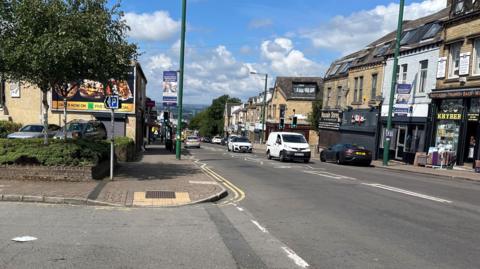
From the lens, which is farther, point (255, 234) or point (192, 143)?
point (192, 143)

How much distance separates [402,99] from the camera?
89.2ft

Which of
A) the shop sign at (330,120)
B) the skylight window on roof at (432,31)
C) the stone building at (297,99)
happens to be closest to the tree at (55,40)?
the skylight window on roof at (432,31)

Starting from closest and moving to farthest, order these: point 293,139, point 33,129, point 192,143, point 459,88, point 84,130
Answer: point 84,130 < point 33,129 < point 459,88 < point 293,139 < point 192,143

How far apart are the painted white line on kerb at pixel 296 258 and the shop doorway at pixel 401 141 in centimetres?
2511

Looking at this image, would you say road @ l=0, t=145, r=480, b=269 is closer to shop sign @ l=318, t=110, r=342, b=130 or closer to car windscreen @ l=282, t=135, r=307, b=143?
car windscreen @ l=282, t=135, r=307, b=143

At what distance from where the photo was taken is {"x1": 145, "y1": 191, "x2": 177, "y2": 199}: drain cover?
33.8ft

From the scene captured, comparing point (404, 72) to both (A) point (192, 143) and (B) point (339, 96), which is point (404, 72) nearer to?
(B) point (339, 96)

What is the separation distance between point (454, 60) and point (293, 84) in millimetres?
42340

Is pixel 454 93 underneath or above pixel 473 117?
above

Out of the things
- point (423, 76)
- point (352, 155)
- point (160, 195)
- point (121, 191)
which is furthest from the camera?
point (423, 76)

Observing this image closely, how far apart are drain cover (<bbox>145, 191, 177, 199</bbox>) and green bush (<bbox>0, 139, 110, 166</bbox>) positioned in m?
2.58

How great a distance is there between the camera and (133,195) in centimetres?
1034

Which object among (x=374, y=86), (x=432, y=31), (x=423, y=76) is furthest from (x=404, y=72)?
(x=374, y=86)

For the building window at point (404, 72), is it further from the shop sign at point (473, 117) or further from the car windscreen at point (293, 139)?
the car windscreen at point (293, 139)
